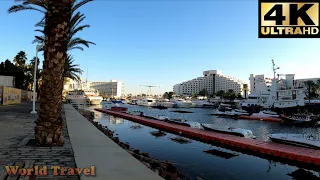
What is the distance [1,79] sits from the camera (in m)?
52.9

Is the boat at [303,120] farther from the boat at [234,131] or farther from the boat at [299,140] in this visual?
the boat at [299,140]

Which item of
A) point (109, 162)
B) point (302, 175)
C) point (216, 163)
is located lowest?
point (302, 175)

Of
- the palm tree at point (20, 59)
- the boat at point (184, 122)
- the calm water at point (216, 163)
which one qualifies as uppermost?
the palm tree at point (20, 59)

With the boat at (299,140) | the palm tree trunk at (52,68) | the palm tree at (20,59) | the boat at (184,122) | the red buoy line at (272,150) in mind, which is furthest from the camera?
the palm tree at (20,59)

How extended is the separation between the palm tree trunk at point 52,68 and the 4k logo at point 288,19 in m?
7.35

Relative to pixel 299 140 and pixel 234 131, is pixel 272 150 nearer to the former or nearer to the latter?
pixel 299 140

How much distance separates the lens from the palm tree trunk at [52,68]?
1047 centimetres

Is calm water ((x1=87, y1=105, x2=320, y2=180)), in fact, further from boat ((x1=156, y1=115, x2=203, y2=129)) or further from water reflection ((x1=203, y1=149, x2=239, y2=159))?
boat ((x1=156, y1=115, x2=203, y2=129))

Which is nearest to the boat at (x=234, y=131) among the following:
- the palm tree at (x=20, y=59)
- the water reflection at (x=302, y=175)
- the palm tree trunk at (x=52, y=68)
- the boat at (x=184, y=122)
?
the boat at (x=184, y=122)

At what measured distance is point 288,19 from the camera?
6.43m

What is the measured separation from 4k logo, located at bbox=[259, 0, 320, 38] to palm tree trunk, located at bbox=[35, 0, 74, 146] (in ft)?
24.1

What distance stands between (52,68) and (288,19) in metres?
8.15

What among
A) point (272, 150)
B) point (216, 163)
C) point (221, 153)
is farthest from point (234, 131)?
point (216, 163)

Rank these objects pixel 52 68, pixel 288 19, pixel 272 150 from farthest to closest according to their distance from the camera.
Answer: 1. pixel 272 150
2. pixel 52 68
3. pixel 288 19
